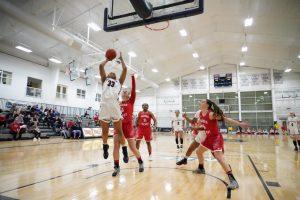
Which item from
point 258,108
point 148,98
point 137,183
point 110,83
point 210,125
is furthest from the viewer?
point 148,98

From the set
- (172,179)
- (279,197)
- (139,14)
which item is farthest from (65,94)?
(279,197)

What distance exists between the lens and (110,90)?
12.6ft

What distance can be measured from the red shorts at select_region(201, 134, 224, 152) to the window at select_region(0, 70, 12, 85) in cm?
1878

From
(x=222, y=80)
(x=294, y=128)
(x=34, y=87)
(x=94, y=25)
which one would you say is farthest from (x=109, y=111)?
(x=222, y=80)

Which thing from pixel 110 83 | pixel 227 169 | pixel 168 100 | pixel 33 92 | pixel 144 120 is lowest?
pixel 227 169

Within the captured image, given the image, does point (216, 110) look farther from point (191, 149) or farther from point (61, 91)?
point (61, 91)

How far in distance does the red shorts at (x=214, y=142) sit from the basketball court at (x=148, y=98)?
0.02 meters

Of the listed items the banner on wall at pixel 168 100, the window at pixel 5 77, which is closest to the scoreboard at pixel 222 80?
the banner on wall at pixel 168 100

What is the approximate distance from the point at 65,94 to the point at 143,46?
1032cm

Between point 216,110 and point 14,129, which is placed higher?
point 216,110

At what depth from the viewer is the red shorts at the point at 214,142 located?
12.4ft

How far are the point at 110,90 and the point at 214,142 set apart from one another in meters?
2.11

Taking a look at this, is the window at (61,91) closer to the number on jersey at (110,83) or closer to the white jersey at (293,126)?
the number on jersey at (110,83)

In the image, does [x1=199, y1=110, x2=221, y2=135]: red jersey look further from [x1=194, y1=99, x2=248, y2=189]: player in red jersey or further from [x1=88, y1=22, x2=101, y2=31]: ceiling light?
[x1=88, y1=22, x2=101, y2=31]: ceiling light
